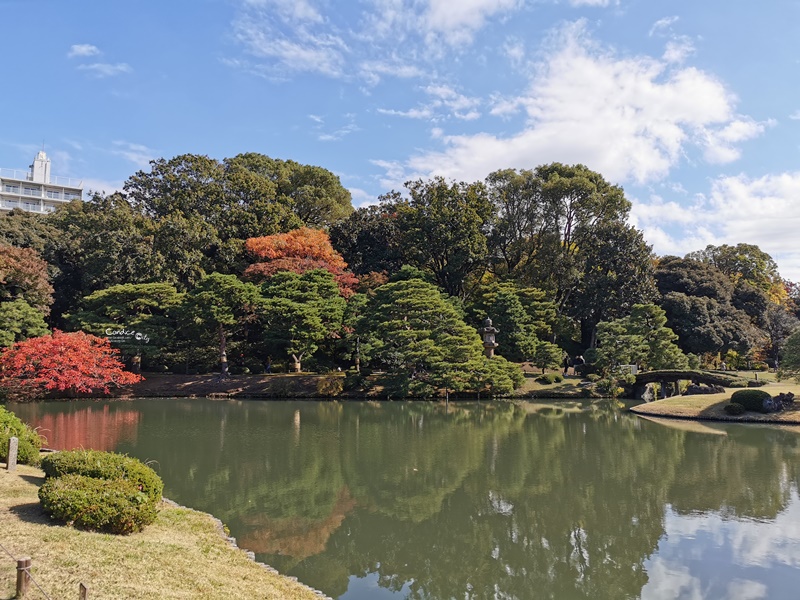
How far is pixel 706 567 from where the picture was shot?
8.45 m

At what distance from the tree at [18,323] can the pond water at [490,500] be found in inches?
284

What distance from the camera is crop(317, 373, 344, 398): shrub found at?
31.2 meters

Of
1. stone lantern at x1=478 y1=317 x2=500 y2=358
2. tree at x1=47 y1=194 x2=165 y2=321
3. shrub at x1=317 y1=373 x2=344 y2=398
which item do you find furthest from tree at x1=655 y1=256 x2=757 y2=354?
tree at x1=47 y1=194 x2=165 y2=321

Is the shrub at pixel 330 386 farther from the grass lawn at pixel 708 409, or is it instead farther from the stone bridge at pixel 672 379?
the stone bridge at pixel 672 379

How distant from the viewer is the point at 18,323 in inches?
1102

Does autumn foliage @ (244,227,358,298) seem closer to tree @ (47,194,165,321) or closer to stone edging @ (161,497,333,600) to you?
tree @ (47,194,165,321)

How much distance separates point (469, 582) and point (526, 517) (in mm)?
3048

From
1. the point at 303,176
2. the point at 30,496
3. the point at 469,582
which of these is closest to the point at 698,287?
the point at 303,176

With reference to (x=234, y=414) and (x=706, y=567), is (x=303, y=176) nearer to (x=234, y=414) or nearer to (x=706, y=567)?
(x=234, y=414)

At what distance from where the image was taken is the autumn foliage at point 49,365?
1030 inches

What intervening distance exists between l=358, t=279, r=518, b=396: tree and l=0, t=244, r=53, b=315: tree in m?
17.0

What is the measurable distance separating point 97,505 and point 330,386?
24.3 metres

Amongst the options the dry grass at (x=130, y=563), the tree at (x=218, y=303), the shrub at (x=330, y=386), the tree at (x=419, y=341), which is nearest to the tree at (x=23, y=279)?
the tree at (x=218, y=303)

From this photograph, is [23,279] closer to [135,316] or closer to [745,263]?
[135,316]
